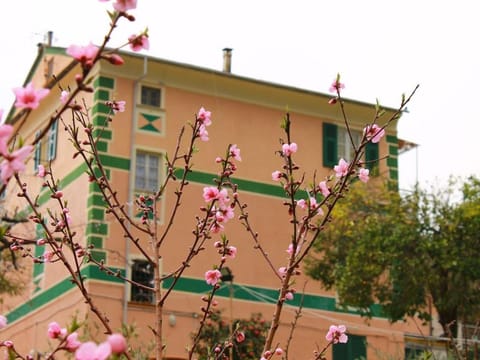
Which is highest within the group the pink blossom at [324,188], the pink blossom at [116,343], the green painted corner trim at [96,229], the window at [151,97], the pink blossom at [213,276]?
the window at [151,97]

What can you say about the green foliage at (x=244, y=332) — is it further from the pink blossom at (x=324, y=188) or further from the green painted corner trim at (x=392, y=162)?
the pink blossom at (x=324, y=188)

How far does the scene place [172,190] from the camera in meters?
28.7

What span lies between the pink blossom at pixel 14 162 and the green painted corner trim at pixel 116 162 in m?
24.3

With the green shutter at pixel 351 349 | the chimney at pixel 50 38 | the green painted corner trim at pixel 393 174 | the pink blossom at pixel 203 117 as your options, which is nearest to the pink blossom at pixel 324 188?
the pink blossom at pixel 203 117

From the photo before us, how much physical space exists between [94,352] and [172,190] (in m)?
25.4

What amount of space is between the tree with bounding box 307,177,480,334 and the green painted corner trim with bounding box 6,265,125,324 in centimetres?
554

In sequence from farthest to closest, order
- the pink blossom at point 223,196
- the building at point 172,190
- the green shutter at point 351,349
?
the green shutter at point 351,349, the building at point 172,190, the pink blossom at point 223,196

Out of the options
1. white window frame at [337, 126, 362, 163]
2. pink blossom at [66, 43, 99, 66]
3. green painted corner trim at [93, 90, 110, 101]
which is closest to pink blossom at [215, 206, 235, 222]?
pink blossom at [66, 43, 99, 66]

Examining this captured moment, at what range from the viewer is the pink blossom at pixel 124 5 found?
439 cm

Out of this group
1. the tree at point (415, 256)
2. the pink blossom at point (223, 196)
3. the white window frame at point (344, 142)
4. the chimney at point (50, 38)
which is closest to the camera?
the pink blossom at point (223, 196)

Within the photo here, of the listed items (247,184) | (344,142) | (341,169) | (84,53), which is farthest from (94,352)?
(344,142)

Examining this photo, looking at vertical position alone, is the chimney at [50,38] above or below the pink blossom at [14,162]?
above

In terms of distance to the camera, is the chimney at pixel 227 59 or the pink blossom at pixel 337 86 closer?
the pink blossom at pixel 337 86

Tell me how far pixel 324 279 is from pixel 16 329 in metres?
10.1
